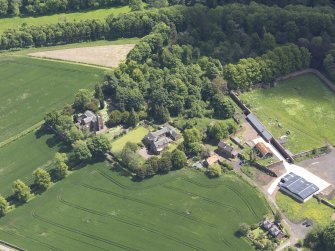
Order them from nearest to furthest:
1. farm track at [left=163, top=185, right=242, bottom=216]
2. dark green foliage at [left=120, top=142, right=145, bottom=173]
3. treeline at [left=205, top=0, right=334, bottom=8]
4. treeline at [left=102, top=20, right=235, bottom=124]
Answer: farm track at [left=163, top=185, right=242, bottom=216] < dark green foliage at [left=120, top=142, right=145, bottom=173] < treeline at [left=102, top=20, right=235, bottom=124] < treeline at [left=205, top=0, right=334, bottom=8]

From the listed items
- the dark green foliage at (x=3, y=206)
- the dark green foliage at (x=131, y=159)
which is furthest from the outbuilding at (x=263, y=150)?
the dark green foliage at (x=3, y=206)

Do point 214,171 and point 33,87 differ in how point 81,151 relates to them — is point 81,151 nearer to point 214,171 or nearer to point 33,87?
point 214,171

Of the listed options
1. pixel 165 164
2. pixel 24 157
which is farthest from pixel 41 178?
pixel 165 164

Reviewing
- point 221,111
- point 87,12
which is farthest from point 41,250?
point 87,12

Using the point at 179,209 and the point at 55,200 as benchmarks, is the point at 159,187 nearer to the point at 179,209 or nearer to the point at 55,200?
the point at 179,209

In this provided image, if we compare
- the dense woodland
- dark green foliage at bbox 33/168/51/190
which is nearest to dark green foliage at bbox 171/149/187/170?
the dense woodland

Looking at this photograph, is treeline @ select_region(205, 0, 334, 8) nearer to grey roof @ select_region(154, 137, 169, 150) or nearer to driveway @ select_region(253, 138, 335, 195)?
driveway @ select_region(253, 138, 335, 195)

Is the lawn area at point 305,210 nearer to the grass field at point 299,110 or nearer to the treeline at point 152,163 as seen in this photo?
the grass field at point 299,110
